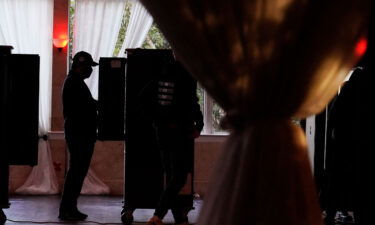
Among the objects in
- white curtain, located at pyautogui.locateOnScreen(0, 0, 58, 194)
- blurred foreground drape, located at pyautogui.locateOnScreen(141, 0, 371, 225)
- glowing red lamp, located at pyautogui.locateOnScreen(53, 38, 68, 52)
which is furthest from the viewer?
glowing red lamp, located at pyautogui.locateOnScreen(53, 38, 68, 52)

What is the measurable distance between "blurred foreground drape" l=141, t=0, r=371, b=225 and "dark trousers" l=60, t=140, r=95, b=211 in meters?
3.06

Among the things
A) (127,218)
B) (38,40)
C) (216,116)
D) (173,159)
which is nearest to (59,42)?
(38,40)

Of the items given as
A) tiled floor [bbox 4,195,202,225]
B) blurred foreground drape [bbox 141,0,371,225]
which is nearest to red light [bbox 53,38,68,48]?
tiled floor [bbox 4,195,202,225]

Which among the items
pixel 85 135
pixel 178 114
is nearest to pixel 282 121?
pixel 178 114

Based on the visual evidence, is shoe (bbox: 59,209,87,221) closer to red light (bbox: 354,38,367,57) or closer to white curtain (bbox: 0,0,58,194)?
white curtain (bbox: 0,0,58,194)

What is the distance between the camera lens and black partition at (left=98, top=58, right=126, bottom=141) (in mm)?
6430

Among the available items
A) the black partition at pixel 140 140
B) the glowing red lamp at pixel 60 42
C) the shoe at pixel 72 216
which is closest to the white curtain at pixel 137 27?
the glowing red lamp at pixel 60 42

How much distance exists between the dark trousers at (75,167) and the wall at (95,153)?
2744 millimetres

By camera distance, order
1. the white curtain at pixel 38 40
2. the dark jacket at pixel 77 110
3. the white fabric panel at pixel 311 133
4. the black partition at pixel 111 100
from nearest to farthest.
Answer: the dark jacket at pixel 77 110 < the black partition at pixel 111 100 < the white fabric panel at pixel 311 133 < the white curtain at pixel 38 40

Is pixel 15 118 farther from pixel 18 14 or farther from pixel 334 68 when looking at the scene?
pixel 334 68

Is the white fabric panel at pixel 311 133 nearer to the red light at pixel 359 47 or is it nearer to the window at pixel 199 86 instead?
the window at pixel 199 86

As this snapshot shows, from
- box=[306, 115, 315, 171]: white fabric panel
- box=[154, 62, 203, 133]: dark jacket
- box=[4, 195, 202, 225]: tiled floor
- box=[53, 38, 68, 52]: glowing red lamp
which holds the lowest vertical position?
box=[4, 195, 202, 225]: tiled floor

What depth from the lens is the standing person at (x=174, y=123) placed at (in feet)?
16.1

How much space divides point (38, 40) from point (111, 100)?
275 centimetres
